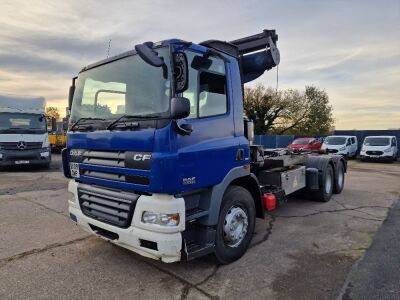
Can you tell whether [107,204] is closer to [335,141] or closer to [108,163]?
[108,163]

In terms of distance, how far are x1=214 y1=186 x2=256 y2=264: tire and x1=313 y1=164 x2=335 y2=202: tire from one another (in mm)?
3695

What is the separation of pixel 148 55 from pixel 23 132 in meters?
12.3

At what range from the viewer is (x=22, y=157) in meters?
13.5

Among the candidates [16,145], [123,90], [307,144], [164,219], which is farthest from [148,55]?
[307,144]

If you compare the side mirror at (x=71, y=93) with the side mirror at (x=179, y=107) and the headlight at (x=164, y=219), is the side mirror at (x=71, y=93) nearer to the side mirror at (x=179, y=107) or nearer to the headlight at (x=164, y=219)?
the side mirror at (x=179, y=107)

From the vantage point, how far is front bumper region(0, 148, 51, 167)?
13133 millimetres

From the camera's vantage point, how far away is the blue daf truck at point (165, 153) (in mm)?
3361

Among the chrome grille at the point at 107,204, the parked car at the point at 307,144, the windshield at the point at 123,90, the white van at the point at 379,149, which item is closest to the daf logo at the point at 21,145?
the windshield at the point at 123,90

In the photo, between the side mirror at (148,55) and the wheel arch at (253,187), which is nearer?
the side mirror at (148,55)

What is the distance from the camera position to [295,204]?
7.64 m

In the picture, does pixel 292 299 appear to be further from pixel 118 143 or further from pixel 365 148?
pixel 365 148

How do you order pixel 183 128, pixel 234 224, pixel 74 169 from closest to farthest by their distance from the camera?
pixel 183 128
pixel 234 224
pixel 74 169

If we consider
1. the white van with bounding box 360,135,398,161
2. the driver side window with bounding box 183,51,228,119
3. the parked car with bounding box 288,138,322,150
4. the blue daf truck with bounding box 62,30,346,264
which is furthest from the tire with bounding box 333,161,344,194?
the white van with bounding box 360,135,398,161

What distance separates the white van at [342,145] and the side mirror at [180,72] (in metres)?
20.9
